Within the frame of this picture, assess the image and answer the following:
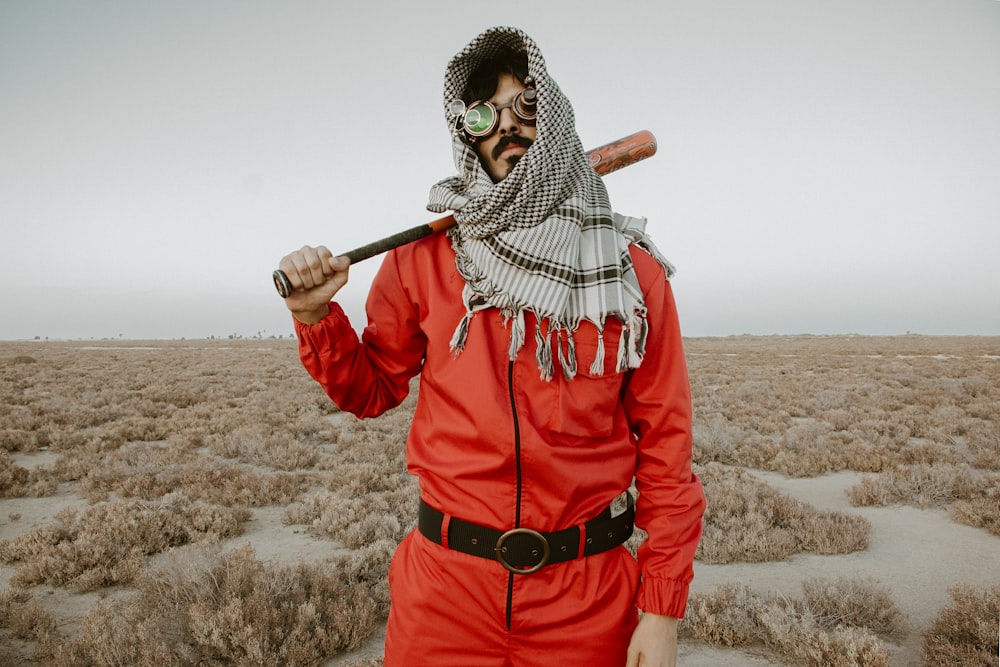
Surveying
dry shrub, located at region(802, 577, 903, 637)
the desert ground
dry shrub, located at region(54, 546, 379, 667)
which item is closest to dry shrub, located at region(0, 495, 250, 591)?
the desert ground

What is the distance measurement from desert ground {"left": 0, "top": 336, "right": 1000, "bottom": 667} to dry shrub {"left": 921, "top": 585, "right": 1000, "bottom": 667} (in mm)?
14

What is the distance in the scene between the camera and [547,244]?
162 cm

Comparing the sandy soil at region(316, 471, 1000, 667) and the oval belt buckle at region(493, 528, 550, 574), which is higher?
the oval belt buckle at region(493, 528, 550, 574)

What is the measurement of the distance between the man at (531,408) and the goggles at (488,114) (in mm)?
72

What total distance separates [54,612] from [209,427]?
592 centimetres

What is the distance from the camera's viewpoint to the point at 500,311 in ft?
5.32

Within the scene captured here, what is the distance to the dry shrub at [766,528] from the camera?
454 centimetres

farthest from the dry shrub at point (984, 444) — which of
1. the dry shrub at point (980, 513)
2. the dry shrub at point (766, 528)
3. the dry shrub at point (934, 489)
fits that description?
the dry shrub at point (766, 528)

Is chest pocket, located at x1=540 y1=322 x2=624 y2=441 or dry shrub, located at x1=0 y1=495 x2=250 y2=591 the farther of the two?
dry shrub, located at x1=0 y1=495 x2=250 y2=591

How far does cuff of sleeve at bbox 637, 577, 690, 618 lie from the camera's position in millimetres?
1521

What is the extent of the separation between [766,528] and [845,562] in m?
0.65

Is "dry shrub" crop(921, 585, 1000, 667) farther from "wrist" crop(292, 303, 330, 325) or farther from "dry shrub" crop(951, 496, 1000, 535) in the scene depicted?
"wrist" crop(292, 303, 330, 325)

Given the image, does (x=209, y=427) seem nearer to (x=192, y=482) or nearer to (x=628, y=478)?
(x=192, y=482)

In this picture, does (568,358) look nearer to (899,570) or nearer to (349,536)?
(349,536)
